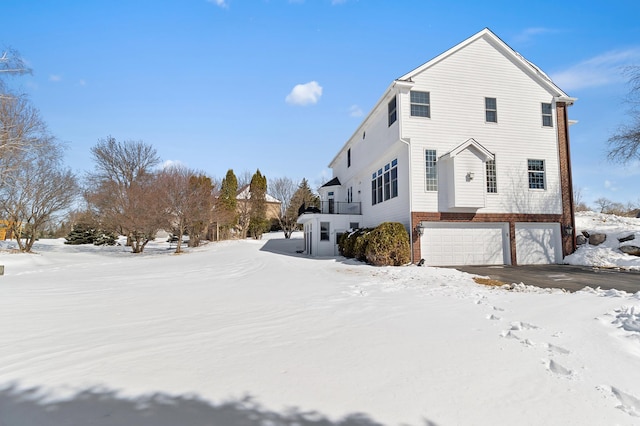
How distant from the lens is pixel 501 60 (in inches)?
634

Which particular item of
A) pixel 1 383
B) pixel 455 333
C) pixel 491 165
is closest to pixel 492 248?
pixel 491 165

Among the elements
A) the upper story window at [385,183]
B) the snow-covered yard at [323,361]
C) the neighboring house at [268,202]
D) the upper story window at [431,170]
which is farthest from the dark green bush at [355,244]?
the neighboring house at [268,202]

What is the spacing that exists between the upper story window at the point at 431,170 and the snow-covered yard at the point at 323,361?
8.06m

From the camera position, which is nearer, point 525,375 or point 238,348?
point 525,375

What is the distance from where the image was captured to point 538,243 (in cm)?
1573

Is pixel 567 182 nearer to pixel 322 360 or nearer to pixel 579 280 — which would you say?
pixel 579 280

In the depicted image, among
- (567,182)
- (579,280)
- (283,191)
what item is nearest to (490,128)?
(567,182)

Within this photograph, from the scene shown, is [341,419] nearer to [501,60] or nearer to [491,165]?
[491,165]

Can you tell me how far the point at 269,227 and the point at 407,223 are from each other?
3215 centimetres

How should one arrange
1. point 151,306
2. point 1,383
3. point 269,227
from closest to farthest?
point 1,383 → point 151,306 → point 269,227

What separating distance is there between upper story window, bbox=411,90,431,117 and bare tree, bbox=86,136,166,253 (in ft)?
62.2

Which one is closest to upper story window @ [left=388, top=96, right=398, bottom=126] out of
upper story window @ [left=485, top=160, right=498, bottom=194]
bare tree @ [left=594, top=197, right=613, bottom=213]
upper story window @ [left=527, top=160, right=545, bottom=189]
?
upper story window @ [left=485, top=160, right=498, bottom=194]

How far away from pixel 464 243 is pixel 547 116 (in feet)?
24.9

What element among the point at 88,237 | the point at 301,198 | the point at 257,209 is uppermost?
the point at 301,198
